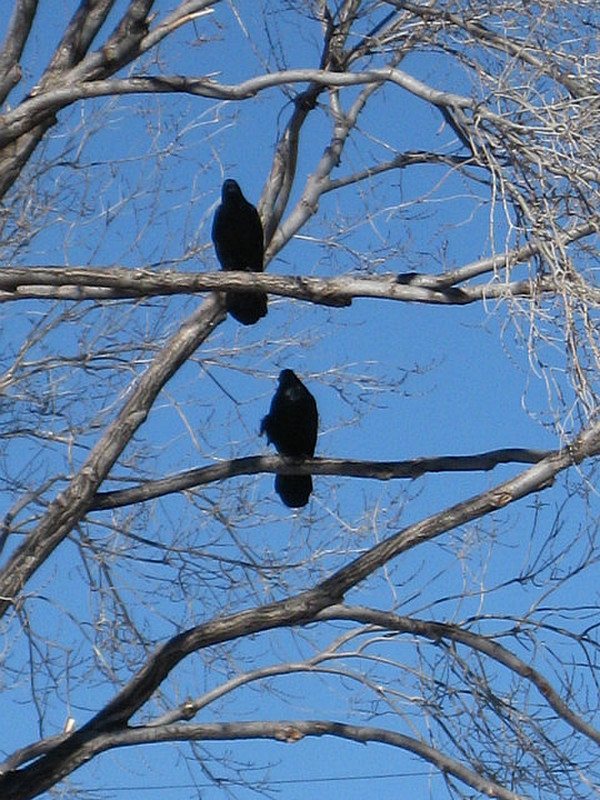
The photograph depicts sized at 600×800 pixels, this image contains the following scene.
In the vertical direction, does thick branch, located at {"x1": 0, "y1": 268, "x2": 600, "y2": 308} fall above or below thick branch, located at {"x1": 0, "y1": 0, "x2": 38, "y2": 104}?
below

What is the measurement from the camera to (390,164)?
25.2ft

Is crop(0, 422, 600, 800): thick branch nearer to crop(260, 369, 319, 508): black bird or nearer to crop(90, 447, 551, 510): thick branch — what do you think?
crop(90, 447, 551, 510): thick branch

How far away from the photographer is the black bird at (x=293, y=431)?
7566 millimetres

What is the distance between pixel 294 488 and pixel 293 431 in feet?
1.01

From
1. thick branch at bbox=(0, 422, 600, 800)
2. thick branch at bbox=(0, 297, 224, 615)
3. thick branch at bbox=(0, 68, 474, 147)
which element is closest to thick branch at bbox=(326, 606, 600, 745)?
thick branch at bbox=(0, 422, 600, 800)

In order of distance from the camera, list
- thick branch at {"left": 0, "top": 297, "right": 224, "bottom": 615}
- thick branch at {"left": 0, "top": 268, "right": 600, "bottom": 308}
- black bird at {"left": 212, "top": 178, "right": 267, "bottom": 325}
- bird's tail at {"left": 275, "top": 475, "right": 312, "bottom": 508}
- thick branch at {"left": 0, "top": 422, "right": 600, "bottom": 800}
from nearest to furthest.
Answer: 1. thick branch at {"left": 0, "top": 268, "right": 600, "bottom": 308}
2. thick branch at {"left": 0, "top": 422, "right": 600, "bottom": 800}
3. thick branch at {"left": 0, "top": 297, "right": 224, "bottom": 615}
4. bird's tail at {"left": 275, "top": 475, "right": 312, "bottom": 508}
5. black bird at {"left": 212, "top": 178, "right": 267, "bottom": 325}

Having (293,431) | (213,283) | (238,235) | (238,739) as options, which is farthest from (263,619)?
(238,235)

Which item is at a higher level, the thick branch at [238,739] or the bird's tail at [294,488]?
the bird's tail at [294,488]

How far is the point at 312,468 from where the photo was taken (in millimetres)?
6844

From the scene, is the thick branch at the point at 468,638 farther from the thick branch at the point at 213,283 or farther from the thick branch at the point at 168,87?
the thick branch at the point at 168,87

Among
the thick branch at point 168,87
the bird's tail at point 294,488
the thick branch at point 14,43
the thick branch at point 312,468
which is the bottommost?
the thick branch at point 312,468

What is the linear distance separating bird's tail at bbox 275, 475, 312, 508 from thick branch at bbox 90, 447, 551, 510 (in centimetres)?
57

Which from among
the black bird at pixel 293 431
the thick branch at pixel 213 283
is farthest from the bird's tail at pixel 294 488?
the thick branch at pixel 213 283

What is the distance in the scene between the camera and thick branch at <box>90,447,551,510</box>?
655 cm
